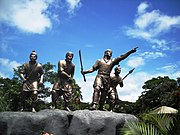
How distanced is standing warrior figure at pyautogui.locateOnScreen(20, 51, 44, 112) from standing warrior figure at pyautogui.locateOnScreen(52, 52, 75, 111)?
0.59m

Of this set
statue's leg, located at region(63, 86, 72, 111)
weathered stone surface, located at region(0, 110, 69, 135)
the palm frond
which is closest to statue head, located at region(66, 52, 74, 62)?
statue's leg, located at region(63, 86, 72, 111)

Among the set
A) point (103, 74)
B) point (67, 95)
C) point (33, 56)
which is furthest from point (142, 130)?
point (33, 56)

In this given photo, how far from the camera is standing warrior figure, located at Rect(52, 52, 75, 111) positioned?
953cm

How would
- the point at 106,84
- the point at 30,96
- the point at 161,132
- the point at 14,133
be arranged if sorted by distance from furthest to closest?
the point at 106,84 → the point at 30,96 → the point at 14,133 → the point at 161,132

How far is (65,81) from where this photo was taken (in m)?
9.66

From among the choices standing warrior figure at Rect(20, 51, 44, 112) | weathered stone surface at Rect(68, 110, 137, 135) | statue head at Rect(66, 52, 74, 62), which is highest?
statue head at Rect(66, 52, 74, 62)

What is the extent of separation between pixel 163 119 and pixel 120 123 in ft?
6.41

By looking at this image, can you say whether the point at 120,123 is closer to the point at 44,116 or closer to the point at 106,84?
the point at 106,84

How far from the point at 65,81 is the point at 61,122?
1589 mm

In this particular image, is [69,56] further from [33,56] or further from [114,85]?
[114,85]

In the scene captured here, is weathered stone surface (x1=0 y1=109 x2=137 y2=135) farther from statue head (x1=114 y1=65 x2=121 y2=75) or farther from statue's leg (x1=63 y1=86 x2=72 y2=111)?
statue head (x1=114 y1=65 x2=121 y2=75)

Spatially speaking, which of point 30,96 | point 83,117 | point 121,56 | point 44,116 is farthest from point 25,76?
point 121,56

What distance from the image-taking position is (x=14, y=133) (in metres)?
7.96

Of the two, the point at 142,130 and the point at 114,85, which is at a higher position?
the point at 114,85
